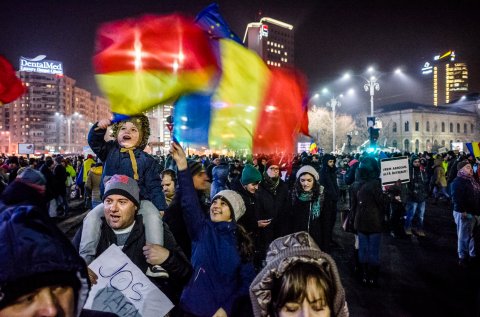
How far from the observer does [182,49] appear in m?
5.21

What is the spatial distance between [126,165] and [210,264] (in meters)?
1.41

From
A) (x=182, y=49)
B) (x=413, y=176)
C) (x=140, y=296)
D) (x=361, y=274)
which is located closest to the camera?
(x=140, y=296)

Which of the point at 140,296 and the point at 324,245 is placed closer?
the point at 140,296

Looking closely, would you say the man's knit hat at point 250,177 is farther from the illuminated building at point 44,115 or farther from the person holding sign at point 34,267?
the illuminated building at point 44,115

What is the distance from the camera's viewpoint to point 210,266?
3.39 meters

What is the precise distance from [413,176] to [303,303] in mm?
9267

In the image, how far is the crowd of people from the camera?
137 cm

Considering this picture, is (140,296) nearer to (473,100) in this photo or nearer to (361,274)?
(361,274)

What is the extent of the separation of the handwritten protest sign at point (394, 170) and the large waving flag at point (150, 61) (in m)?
5.26

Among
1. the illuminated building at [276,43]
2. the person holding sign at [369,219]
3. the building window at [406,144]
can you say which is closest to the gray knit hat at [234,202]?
the person holding sign at [369,219]

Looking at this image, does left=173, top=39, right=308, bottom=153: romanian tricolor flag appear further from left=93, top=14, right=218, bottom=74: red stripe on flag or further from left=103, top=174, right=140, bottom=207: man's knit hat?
left=103, top=174, right=140, bottom=207: man's knit hat

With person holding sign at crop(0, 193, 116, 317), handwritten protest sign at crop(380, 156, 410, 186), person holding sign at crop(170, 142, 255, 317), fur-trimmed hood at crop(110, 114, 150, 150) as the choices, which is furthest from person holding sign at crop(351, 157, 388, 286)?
person holding sign at crop(0, 193, 116, 317)

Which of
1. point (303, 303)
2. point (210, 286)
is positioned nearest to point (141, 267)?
point (210, 286)

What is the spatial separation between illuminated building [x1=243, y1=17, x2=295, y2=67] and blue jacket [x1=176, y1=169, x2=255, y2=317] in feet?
463
